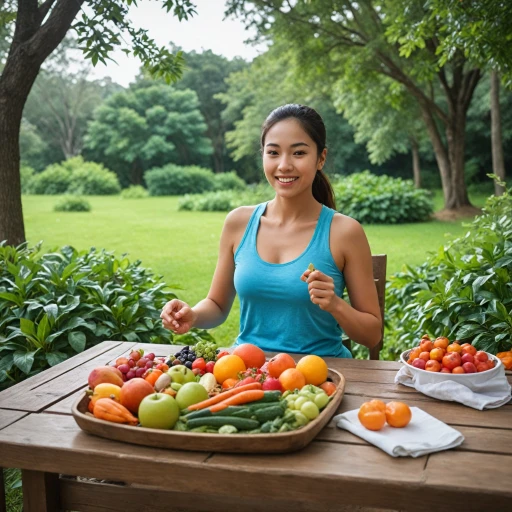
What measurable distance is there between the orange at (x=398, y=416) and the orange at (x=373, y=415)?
18 mm

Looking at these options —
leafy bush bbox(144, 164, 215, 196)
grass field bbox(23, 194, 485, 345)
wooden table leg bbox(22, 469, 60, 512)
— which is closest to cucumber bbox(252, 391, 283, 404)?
wooden table leg bbox(22, 469, 60, 512)

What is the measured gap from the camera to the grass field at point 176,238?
9.05 m

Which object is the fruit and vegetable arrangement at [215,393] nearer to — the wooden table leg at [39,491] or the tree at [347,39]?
the wooden table leg at [39,491]

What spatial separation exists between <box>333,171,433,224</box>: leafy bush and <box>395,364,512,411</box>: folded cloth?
12670 millimetres

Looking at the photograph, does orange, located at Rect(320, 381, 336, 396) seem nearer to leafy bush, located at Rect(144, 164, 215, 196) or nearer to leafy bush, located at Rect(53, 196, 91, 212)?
leafy bush, located at Rect(53, 196, 91, 212)

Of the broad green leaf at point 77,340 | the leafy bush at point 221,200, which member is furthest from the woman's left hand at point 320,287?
the leafy bush at point 221,200

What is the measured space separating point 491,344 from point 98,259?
2762 millimetres

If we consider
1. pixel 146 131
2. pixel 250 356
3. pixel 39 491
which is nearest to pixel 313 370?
pixel 250 356

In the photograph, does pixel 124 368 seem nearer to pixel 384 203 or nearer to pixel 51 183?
pixel 384 203

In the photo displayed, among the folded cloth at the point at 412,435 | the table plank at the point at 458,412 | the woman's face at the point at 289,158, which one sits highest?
the woman's face at the point at 289,158

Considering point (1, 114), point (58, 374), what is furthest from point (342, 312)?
point (1, 114)

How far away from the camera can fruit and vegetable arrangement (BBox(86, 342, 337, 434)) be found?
1550 millimetres

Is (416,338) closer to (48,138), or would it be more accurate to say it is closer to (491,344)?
(491,344)

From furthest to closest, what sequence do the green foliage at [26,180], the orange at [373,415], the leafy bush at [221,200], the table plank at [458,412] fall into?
the green foliage at [26,180], the leafy bush at [221,200], the table plank at [458,412], the orange at [373,415]
